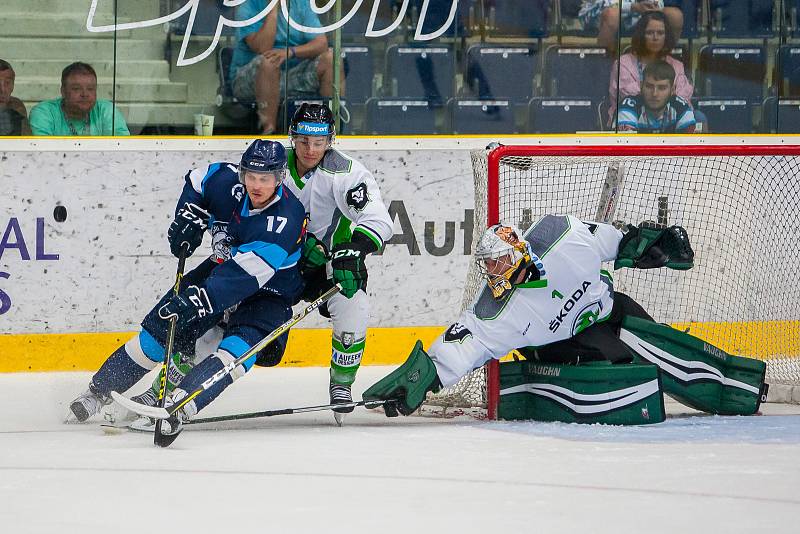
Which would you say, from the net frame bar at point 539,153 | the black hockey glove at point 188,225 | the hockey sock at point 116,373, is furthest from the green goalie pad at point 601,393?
the hockey sock at point 116,373

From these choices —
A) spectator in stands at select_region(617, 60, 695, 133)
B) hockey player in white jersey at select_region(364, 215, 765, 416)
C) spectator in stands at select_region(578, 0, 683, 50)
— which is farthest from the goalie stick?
spectator in stands at select_region(578, 0, 683, 50)

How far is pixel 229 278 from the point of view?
13.5 feet

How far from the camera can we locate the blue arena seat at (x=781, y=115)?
620 centimetres

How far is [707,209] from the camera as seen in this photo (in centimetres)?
600

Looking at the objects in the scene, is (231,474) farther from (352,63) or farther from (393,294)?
(352,63)

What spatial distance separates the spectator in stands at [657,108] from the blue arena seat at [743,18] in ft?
1.00

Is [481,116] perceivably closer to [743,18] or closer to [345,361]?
[743,18]

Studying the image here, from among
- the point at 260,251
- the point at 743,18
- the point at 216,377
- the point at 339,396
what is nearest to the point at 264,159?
the point at 260,251

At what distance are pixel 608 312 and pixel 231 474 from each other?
1.51m

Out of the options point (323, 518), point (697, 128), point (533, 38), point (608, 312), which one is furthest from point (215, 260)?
point (697, 128)

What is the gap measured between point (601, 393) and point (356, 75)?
2.19 metres

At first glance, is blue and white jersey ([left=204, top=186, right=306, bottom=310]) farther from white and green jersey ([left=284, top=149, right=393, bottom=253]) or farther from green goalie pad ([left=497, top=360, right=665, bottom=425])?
green goalie pad ([left=497, top=360, right=665, bottom=425])

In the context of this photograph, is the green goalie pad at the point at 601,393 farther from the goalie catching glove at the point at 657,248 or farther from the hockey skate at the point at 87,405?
the hockey skate at the point at 87,405

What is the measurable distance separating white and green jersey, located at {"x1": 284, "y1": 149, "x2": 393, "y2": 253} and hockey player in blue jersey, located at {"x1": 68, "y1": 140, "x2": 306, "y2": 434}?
0.86 feet
